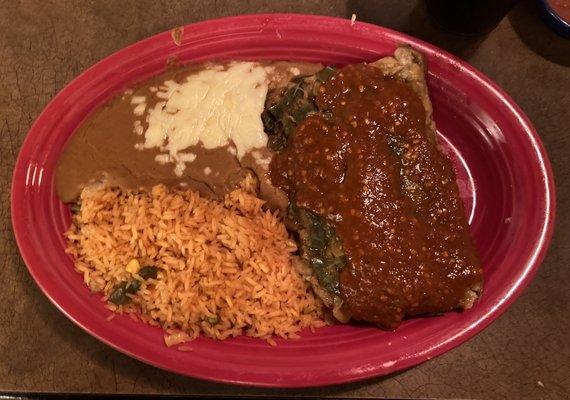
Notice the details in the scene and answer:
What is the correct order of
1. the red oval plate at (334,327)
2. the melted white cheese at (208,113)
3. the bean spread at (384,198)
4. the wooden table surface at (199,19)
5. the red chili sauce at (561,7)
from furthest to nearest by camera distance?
1. the red chili sauce at (561,7)
2. the wooden table surface at (199,19)
3. the melted white cheese at (208,113)
4. the red oval plate at (334,327)
5. the bean spread at (384,198)

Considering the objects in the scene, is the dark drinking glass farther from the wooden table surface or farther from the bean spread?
the bean spread

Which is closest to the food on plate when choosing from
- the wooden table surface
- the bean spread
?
the bean spread

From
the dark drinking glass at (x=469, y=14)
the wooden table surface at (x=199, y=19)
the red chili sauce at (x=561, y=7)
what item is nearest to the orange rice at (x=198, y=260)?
the wooden table surface at (x=199, y=19)

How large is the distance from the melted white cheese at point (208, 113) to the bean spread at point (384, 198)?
0.96ft

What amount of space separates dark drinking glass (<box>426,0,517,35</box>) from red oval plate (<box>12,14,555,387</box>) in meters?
0.40

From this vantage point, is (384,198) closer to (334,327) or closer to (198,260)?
(334,327)

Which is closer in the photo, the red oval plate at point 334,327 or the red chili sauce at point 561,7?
the red oval plate at point 334,327

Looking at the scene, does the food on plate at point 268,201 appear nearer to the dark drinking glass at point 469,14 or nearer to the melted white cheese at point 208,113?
the melted white cheese at point 208,113

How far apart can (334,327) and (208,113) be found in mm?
1220

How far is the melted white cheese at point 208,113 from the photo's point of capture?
2.46m

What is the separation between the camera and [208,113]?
2.49 metres

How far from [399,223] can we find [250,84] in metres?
1.03

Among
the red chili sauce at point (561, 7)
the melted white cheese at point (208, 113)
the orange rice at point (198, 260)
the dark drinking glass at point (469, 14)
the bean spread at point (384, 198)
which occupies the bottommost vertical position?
the orange rice at point (198, 260)

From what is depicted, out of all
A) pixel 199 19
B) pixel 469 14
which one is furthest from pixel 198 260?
pixel 469 14
